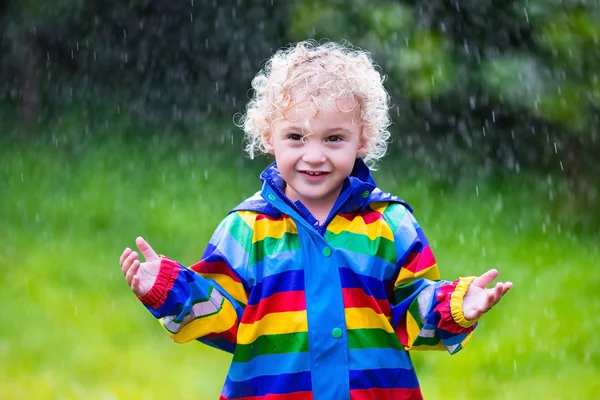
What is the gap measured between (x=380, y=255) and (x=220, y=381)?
2.17m

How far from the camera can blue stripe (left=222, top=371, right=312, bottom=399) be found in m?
2.61

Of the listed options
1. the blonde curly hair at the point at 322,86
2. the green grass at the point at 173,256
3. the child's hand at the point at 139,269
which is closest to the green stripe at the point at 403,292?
the blonde curly hair at the point at 322,86

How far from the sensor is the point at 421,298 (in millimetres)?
2645

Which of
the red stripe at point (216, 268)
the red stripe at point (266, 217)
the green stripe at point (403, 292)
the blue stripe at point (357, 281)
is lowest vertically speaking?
the green stripe at point (403, 292)

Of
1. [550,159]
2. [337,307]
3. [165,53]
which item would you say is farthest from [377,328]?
[165,53]

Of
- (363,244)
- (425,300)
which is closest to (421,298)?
(425,300)

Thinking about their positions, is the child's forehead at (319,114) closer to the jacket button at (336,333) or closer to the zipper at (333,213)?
the zipper at (333,213)

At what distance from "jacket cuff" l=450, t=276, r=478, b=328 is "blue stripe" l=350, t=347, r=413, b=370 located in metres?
0.25

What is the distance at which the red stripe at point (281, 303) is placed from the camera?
8.62 feet

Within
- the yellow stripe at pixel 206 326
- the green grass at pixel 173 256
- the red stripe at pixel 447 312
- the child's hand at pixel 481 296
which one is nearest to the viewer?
the child's hand at pixel 481 296

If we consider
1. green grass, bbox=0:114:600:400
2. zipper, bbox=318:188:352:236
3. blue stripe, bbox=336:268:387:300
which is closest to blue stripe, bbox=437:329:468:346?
blue stripe, bbox=336:268:387:300

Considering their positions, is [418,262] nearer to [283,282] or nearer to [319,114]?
[283,282]

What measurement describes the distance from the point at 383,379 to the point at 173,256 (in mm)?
3150

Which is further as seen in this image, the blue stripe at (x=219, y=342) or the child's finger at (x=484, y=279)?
the blue stripe at (x=219, y=342)
